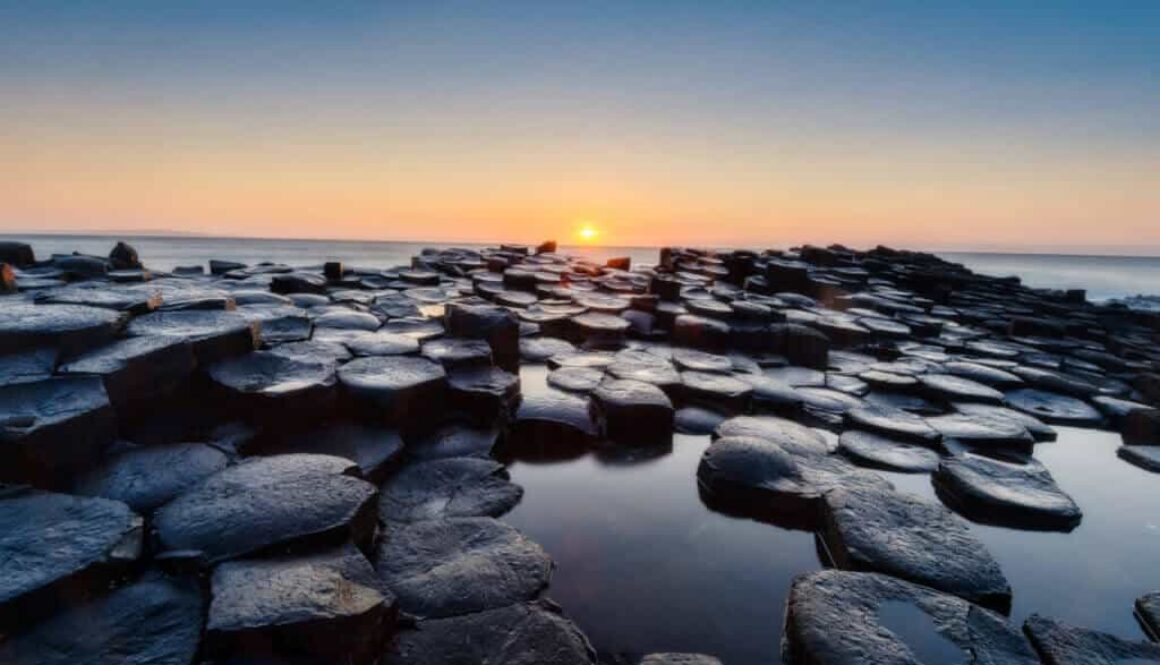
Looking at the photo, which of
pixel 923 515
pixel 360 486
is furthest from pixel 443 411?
pixel 923 515

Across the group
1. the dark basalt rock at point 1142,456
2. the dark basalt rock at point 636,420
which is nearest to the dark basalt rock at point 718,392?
the dark basalt rock at point 636,420

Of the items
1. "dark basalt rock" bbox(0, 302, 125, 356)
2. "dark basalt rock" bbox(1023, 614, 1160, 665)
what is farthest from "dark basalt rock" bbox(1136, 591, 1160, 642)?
"dark basalt rock" bbox(0, 302, 125, 356)

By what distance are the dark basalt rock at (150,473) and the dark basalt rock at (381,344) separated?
3.98 feet

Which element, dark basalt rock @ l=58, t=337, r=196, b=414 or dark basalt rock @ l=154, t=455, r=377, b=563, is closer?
dark basalt rock @ l=154, t=455, r=377, b=563

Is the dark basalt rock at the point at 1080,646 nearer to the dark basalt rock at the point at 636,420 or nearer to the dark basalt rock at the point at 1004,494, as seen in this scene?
the dark basalt rock at the point at 1004,494

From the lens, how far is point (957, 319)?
720 centimetres

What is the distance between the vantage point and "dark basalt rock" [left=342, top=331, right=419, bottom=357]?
11.0 ft

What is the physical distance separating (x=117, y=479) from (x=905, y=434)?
375 centimetres

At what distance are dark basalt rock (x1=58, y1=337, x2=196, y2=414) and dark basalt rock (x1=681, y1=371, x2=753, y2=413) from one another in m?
2.86

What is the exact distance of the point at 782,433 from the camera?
294cm

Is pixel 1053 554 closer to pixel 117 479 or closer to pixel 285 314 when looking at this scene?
pixel 117 479

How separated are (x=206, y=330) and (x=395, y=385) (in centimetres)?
103

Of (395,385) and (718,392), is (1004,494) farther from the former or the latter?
(395,385)

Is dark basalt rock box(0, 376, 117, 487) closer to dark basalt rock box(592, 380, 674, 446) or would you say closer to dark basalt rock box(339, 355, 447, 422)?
dark basalt rock box(339, 355, 447, 422)
